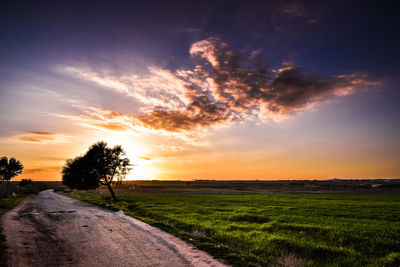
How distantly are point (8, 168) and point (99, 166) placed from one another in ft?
219

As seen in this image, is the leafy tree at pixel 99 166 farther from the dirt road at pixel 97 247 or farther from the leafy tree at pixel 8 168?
the leafy tree at pixel 8 168

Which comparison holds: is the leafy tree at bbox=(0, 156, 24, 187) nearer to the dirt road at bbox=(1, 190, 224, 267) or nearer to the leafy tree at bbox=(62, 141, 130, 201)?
the leafy tree at bbox=(62, 141, 130, 201)

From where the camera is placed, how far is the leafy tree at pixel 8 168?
83.4 metres

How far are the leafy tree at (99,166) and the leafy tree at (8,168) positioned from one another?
5739 cm

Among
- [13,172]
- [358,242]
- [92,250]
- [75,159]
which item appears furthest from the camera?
[13,172]

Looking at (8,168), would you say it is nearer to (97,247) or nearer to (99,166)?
(99,166)

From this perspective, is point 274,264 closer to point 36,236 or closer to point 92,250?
point 92,250

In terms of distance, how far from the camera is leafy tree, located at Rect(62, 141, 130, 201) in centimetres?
4766

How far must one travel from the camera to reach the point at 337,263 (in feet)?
33.2

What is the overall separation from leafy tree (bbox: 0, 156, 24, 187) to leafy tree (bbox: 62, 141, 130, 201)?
57.4 m

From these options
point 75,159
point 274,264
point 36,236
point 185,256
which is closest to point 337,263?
point 274,264

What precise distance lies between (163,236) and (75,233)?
6.31 meters

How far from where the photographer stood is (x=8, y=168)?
85.0m

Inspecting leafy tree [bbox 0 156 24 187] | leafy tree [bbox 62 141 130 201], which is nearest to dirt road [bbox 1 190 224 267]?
leafy tree [bbox 62 141 130 201]
